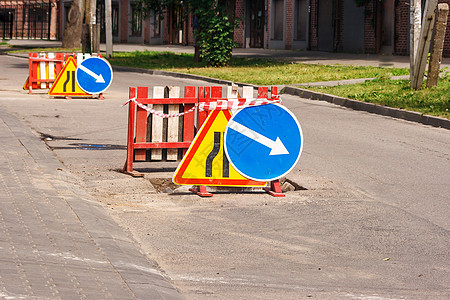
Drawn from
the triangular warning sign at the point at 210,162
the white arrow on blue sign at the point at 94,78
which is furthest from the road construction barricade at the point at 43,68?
the triangular warning sign at the point at 210,162

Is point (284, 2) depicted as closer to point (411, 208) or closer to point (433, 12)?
point (433, 12)

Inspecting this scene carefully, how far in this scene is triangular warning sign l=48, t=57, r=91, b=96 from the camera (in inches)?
698

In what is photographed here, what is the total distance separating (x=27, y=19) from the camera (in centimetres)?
7644

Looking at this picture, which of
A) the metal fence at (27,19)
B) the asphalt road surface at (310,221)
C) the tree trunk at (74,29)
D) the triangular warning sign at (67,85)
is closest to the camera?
the asphalt road surface at (310,221)

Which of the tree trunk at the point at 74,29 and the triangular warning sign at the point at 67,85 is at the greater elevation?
the tree trunk at the point at 74,29

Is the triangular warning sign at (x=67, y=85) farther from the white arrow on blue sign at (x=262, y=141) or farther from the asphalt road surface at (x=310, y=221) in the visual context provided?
the white arrow on blue sign at (x=262, y=141)

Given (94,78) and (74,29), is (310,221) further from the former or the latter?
(74,29)

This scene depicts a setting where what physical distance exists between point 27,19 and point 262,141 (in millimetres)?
72261

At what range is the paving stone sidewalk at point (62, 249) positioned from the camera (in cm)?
438

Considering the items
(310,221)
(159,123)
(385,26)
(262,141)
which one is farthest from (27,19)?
(310,221)

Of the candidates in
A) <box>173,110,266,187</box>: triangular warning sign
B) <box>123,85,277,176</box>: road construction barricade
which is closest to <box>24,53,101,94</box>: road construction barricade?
<box>123,85,277,176</box>: road construction barricade

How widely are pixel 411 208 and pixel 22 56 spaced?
32.8 meters

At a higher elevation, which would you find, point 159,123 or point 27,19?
point 27,19

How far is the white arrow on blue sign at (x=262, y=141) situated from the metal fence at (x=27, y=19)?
6733 cm
